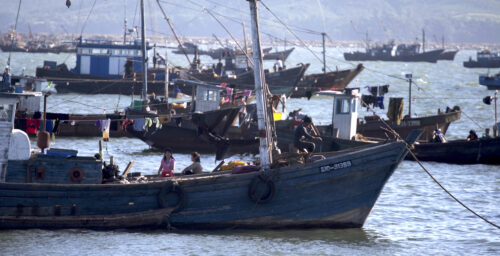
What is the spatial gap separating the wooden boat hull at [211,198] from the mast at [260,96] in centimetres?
53

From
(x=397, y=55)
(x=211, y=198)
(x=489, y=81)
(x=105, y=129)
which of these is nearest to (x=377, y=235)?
(x=211, y=198)

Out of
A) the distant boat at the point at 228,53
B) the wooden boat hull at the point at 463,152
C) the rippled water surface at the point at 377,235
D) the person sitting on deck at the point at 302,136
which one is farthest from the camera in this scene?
the distant boat at the point at 228,53

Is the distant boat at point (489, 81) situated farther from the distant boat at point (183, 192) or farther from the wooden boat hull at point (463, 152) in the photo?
the distant boat at point (183, 192)

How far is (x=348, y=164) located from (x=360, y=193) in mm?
973

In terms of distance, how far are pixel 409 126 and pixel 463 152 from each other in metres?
3.03

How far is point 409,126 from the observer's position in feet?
109

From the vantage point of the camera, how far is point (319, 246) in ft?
59.6

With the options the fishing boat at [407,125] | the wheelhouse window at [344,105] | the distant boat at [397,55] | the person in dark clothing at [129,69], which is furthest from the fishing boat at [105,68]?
the distant boat at [397,55]

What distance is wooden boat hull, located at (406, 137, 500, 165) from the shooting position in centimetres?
3036

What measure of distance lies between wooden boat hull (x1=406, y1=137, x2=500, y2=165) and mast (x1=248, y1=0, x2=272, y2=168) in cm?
1362

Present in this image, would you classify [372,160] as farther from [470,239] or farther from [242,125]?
[242,125]

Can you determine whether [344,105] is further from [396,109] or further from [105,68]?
[105,68]

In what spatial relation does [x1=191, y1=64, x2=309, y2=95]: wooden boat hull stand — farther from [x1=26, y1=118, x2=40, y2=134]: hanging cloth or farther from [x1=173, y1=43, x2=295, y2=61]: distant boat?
[x1=26, y1=118, x2=40, y2=134]: hanging cloth

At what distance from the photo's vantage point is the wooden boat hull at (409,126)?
3269 centimetres
